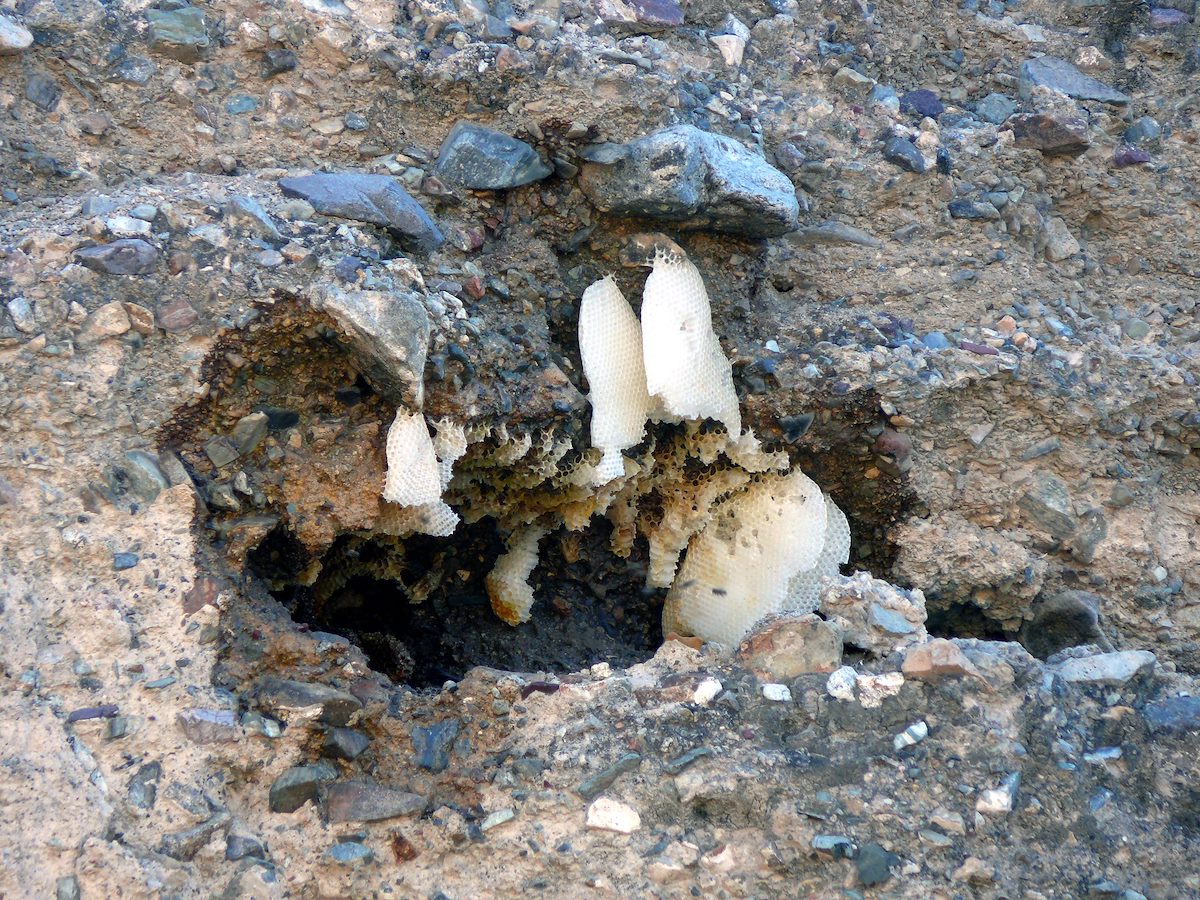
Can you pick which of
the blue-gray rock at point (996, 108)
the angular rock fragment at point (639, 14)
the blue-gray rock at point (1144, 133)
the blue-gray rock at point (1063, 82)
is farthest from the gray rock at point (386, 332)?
the blue-gray rock at point (1144, 133)

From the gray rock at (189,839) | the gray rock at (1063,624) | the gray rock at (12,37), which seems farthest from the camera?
the gray rock at (1063,624)

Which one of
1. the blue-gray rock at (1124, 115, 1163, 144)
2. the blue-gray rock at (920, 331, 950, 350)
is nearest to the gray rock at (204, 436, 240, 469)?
the blue-gray rock at (920, 331, 950, 350)

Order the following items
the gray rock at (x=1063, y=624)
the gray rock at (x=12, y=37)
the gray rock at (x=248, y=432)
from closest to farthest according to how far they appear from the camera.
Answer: the gray rock at (x=248, y=432) → the gray rock at (x=12, y=37) → the gray rock at (x=1063, y=624)

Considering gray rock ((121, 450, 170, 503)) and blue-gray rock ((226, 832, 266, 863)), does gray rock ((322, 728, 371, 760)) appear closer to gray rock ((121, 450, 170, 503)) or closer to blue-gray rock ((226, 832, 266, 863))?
blue-gray rock ((226, 832, 266, 863))

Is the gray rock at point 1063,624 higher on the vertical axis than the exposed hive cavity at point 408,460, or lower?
lower

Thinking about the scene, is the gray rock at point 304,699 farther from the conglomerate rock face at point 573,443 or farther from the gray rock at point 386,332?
the gray rock at point 386,332

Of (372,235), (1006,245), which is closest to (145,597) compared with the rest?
(372,235)

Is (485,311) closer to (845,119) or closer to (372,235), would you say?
(372,235)
